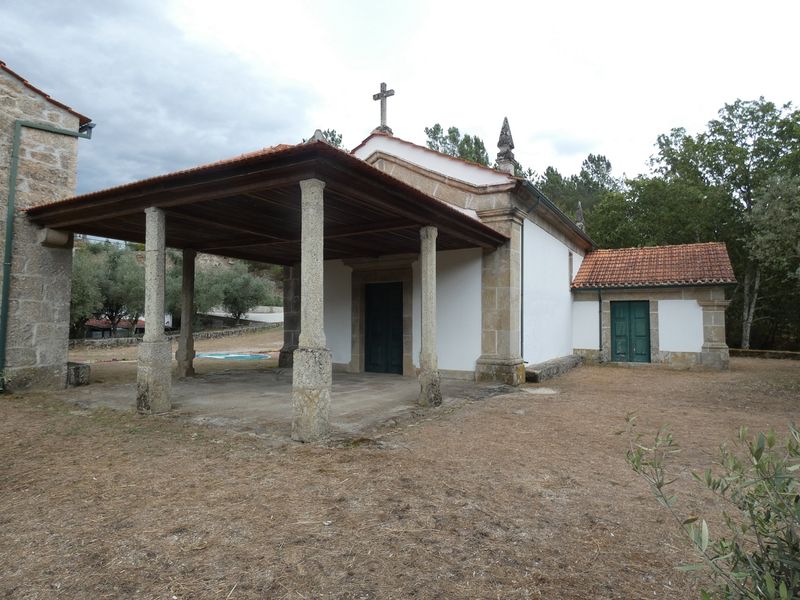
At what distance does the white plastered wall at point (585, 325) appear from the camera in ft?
48.2

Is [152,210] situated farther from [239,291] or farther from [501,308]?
[239,291]

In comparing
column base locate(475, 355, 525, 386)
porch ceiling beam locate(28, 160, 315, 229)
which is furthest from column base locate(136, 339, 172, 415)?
column base locate(475, 355, 525, 386)

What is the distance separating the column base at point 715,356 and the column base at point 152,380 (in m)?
13.0

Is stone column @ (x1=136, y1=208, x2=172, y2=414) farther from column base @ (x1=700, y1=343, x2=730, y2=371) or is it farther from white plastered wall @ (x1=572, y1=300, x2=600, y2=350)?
column base @ (x1=700, y1=343, x2=730, y2=371)

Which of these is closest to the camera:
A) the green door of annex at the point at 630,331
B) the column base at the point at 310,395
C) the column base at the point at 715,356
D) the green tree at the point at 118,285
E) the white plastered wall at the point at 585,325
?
the column base at the point at 310,395

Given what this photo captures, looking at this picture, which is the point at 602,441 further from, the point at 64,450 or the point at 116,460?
the point at 64,450

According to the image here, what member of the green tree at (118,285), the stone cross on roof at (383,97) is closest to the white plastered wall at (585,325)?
the stone cross on roof at (383,97)

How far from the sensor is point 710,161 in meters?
21.7

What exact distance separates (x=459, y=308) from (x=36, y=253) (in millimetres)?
7817

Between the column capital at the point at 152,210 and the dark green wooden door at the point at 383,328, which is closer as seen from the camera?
the column capital at the point at 152,210

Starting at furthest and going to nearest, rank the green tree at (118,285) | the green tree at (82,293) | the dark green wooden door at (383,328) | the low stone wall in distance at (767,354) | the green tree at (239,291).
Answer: the green tree at (239,291) → the green tree at (118,285) → the green tree at (82,293) → the low stone wall in distance at (767,354) → the dark green wooden door at (383,328)

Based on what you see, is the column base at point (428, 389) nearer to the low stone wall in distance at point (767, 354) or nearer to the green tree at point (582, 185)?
the low stone wall in distance at point (767, 354)

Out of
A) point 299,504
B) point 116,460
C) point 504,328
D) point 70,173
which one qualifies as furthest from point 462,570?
point 70,173

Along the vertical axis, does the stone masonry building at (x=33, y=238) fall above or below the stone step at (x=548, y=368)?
above
